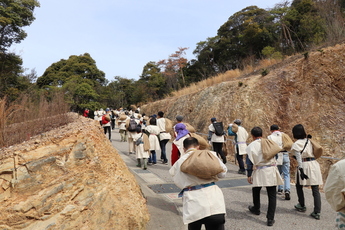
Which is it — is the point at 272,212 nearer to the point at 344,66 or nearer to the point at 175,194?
the point at 175,194

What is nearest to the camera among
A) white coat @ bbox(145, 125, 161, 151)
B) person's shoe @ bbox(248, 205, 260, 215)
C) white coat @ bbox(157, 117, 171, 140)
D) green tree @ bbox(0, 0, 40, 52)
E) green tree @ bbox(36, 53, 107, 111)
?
person's shoe @ bbox(248, 205, 260, 215)

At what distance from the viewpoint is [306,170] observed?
5.30 metres

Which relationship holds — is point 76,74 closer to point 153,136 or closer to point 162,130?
point 162,130

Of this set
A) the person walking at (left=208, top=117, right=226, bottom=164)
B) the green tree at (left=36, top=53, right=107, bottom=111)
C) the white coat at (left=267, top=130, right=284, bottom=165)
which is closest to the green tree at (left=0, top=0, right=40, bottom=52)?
the green tree at (left=36, top=53, right=107, bottom=111)

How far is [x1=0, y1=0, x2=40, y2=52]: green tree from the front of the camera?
1781cm

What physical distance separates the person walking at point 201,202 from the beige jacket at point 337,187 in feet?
4.26

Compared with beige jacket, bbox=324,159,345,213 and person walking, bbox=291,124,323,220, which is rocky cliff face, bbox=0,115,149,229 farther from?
person walking, bbox=291,124,323,220

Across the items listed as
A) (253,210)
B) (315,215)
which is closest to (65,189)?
(253,210)

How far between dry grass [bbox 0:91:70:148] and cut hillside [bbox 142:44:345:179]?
29.8ft

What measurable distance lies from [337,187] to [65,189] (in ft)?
11.7

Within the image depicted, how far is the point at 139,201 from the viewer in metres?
4.82

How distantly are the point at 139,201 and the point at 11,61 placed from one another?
19.2 meters

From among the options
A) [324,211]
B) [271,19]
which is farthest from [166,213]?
[271,19]

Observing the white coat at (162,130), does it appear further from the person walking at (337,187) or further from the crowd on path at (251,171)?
the person walking at (337,187)
